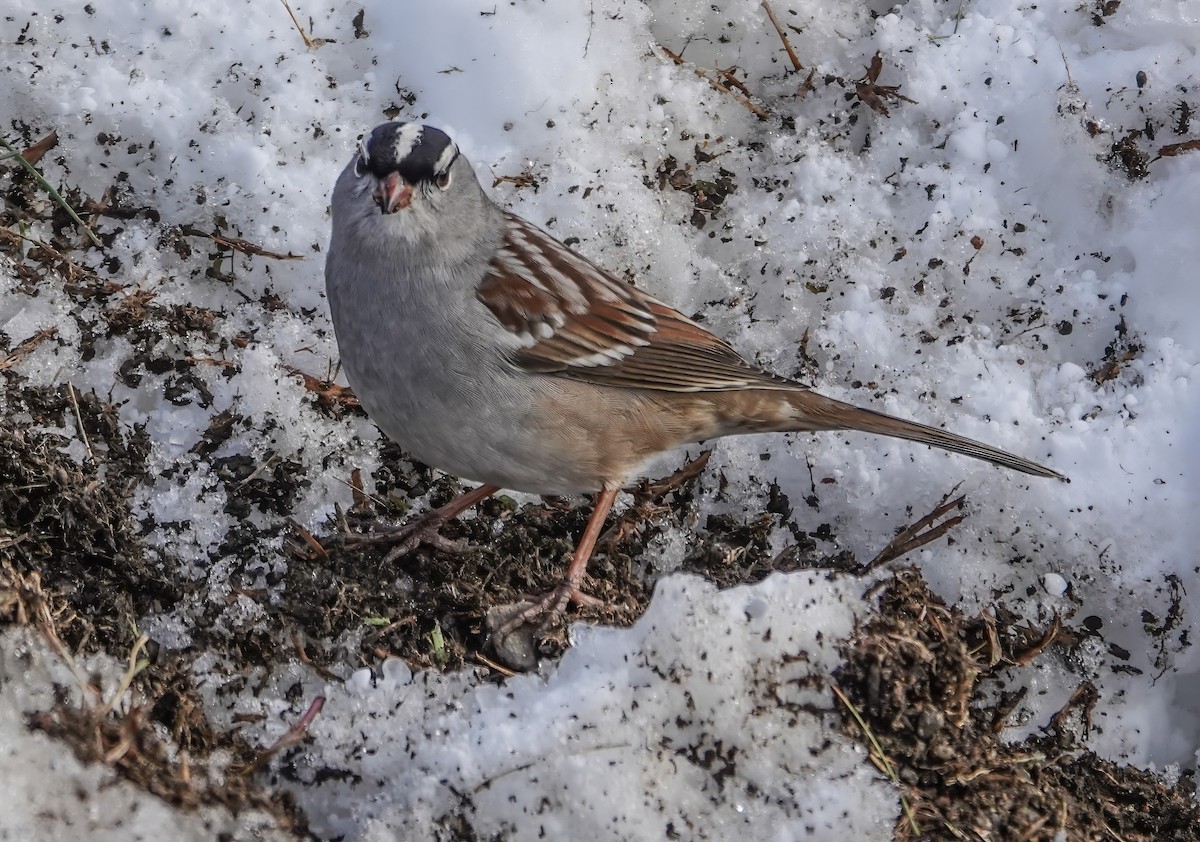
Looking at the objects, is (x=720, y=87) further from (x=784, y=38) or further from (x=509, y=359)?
(x=509, y=359)

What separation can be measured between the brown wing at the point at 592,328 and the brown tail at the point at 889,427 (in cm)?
10

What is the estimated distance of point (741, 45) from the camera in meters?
4.87

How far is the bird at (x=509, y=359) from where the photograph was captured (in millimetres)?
3334

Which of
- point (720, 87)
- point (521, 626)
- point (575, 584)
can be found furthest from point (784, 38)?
point (521, 626)

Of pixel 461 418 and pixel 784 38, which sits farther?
pixel 784 38

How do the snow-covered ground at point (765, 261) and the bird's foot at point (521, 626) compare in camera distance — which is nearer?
the snow-covered ground at point (765, 261)

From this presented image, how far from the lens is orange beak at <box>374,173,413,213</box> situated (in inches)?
131

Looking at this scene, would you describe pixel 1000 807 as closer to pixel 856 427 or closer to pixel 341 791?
pixel 856 427

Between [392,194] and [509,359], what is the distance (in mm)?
609

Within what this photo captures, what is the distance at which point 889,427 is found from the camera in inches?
144

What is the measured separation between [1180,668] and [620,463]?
192 centimetres

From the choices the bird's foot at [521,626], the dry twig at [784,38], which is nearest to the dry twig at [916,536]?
the bird's foot at [521,626]

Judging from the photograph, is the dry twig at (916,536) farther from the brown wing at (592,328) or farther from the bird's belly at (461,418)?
the bird's belly at (461,418)

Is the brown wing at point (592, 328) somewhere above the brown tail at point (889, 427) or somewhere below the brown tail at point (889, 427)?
above
